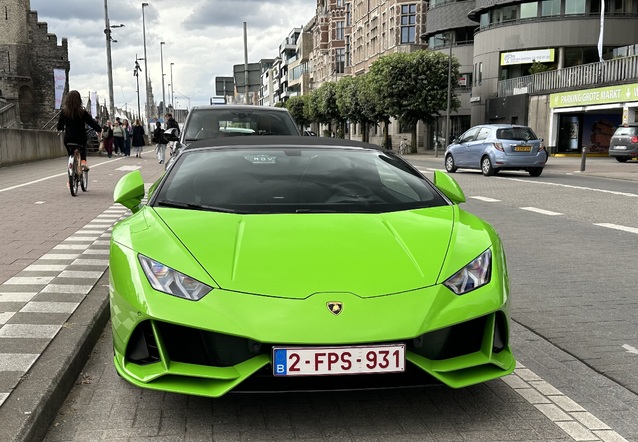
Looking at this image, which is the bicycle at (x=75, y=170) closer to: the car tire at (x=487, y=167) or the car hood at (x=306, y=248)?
the car hood at (x=306, y=248)

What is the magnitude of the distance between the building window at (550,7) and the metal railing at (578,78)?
16.3 ft

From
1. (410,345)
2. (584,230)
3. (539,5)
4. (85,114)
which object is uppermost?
(539,5)

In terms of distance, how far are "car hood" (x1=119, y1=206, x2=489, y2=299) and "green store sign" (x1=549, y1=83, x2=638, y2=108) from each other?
3292 centimetres

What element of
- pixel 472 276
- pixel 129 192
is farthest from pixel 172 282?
pixel 129 192

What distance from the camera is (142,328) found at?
3.15m

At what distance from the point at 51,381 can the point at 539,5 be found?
50713 millimetres

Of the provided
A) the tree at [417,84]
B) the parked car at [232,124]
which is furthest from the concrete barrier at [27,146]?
the tree at [417,84]

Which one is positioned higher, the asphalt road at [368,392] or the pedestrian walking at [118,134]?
the pedestrian walking at [118,134]

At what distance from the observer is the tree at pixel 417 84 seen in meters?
50.8

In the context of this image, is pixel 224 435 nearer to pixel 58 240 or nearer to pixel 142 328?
pixel 142 328

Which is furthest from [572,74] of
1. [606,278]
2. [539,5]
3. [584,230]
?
[606,278]

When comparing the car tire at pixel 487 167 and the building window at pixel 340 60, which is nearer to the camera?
the car tire at pixel 487 167

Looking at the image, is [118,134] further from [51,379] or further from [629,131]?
[51,379]

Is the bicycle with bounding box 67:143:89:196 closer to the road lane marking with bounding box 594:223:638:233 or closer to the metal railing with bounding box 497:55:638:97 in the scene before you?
the road lane marking with bounding box 594:223:638:233
